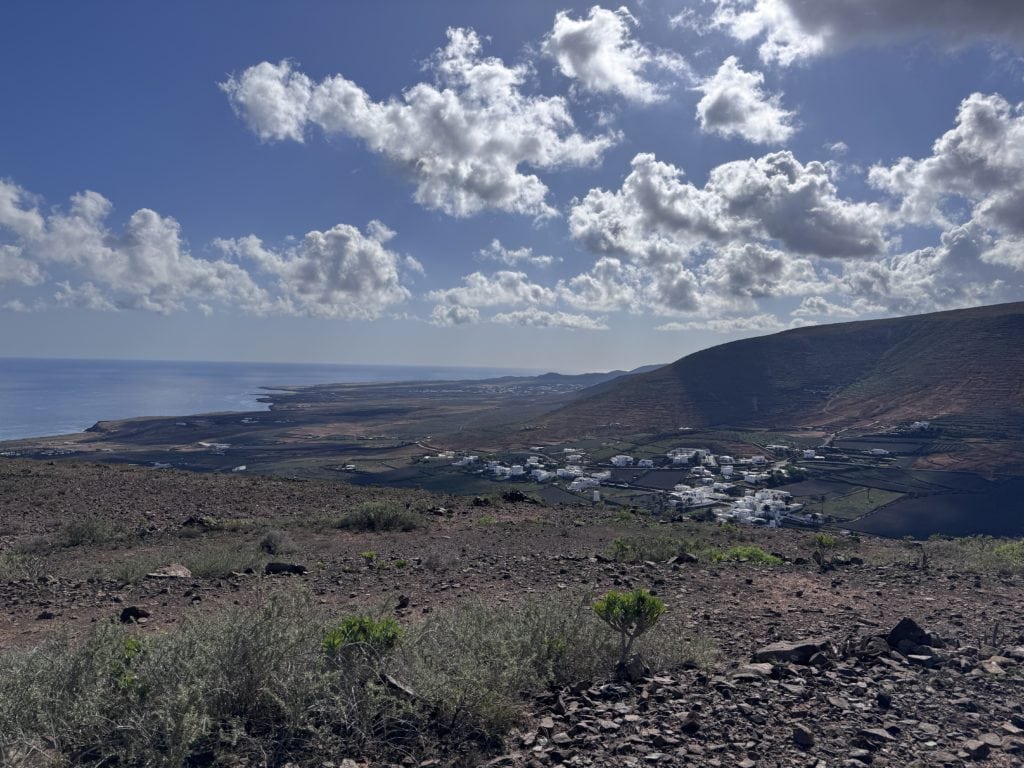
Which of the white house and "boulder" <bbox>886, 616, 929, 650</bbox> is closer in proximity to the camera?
"boulder" <bbox>886, 616, 929, 650</bbox>

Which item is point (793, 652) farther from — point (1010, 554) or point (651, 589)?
point (1010, 554)

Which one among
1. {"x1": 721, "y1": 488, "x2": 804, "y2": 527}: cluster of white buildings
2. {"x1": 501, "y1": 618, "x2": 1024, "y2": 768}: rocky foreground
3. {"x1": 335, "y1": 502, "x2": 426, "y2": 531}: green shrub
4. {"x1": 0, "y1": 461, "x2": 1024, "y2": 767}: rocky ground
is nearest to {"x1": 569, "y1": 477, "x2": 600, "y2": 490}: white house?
{"x1": 721, "y1": 488, "x2": 804, "y2": 527}: cluster of white buildings

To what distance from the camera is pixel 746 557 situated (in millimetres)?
11891

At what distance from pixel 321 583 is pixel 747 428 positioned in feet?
200

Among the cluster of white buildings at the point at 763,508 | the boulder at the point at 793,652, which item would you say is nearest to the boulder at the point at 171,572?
the boulder at the point at 793,652

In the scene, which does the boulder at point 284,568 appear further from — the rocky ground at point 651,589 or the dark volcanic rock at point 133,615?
the dark volcanic rock at point 133,615

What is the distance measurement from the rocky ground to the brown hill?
49.0m

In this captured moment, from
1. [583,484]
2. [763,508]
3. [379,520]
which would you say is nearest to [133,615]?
[379,520]

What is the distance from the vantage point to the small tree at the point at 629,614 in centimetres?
545

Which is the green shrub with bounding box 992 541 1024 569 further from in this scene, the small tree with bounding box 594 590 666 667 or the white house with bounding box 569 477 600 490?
the white house with bounding box 569 477 600 490

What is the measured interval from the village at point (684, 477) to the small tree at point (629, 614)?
2232 centimetres

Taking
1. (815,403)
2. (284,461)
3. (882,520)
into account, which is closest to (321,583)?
(882,520)

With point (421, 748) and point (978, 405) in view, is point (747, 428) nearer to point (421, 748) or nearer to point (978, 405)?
point (978, 405)

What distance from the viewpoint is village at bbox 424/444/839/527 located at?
31047 millimetres
